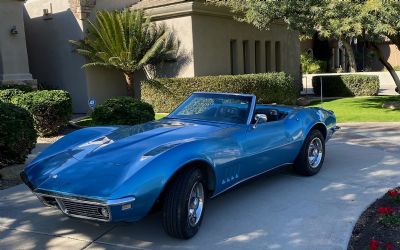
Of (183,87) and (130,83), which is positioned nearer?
(183,87)

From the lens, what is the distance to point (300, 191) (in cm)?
570

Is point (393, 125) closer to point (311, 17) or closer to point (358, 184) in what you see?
point (311, 17)

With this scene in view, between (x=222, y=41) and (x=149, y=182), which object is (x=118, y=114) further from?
(x=222, y=41)

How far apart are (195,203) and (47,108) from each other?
251 inches

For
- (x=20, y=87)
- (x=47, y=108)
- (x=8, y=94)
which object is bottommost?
(x=47, y=108)

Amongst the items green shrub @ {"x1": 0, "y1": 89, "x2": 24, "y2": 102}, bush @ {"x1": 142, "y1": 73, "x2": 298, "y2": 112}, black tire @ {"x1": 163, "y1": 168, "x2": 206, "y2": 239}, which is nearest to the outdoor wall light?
green shrub @ {"x1": 0, "y1": 89, "x2": 24, "y2": 102}

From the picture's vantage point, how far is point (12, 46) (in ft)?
44.3

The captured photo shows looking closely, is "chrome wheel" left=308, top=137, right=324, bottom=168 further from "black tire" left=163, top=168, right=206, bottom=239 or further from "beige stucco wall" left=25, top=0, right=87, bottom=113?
"beige stucco wall" left=25, top=0, right=87, bottom=113

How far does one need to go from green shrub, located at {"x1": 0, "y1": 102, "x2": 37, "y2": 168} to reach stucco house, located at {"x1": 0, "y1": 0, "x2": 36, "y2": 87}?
7.09 meters

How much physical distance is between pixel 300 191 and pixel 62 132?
260 inches

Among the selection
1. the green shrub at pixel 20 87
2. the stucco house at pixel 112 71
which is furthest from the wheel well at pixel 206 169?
the stucco house at pixel 112 71

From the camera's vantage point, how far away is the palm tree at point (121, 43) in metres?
14.0

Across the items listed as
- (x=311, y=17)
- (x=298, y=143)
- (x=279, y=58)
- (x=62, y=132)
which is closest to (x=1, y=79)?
(x=62, y=132)

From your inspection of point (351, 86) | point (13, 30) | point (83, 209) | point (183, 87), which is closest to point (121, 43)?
point (183, 87)
